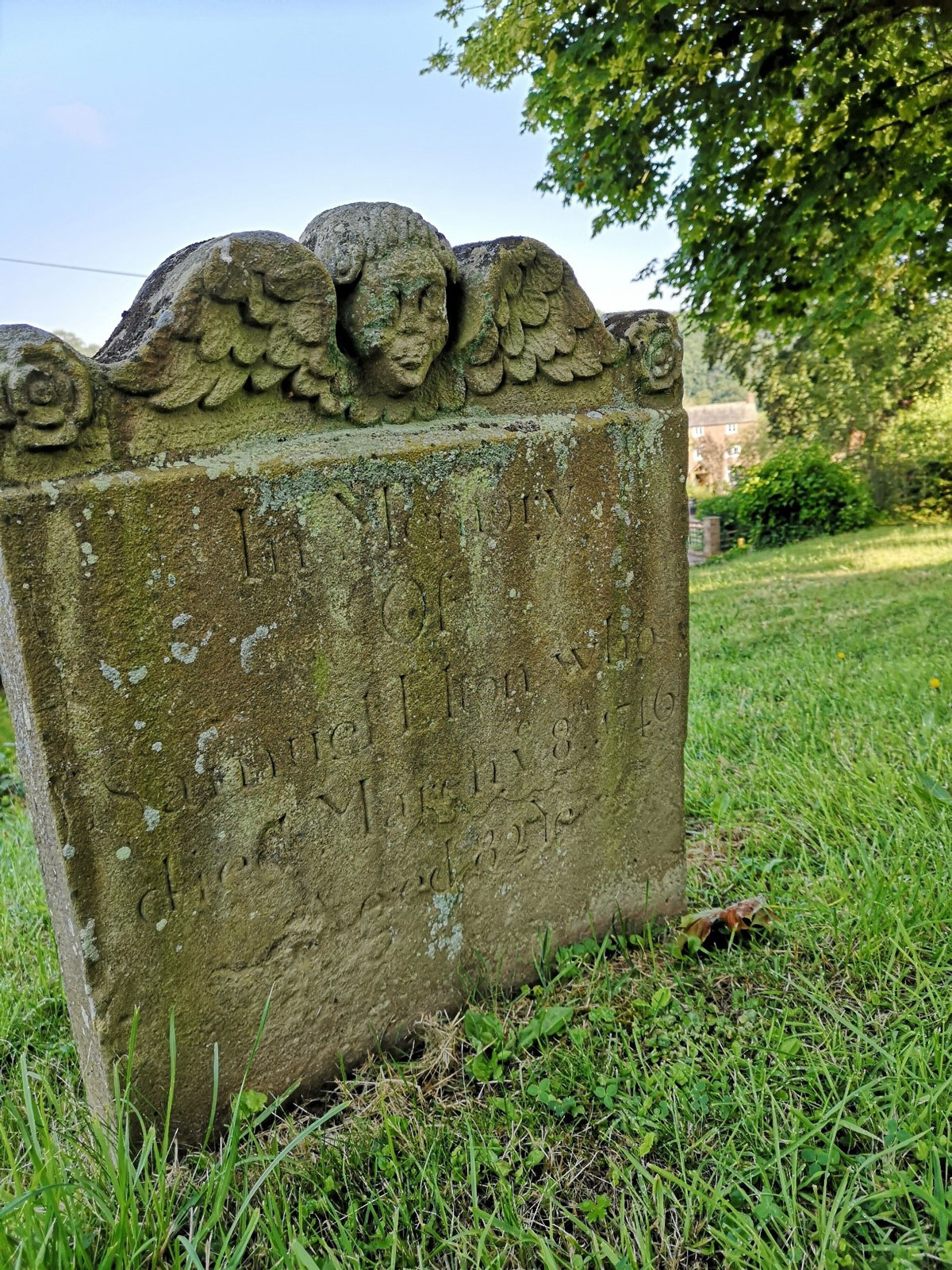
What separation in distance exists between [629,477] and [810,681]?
104 inches

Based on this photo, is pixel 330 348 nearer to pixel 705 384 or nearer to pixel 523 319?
pixel 523 319

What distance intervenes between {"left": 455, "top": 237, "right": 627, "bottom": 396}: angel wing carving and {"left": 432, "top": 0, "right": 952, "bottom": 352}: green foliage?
398cm

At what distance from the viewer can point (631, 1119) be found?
5.53 feet

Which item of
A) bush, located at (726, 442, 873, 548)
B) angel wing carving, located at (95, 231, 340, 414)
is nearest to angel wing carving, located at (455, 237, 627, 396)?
angel wing carving, located at (95, 231, 340, 414)

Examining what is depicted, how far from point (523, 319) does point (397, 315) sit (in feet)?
1.25

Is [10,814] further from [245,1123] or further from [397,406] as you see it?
[397,406]

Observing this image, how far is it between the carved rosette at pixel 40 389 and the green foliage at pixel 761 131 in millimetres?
4996

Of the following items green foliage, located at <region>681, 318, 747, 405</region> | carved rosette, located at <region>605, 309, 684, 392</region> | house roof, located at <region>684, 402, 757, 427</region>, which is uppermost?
green foliage, located at <region>681, 318, 747, 405</region>

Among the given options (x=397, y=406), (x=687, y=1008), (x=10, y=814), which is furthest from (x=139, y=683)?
(x=10, y=814)

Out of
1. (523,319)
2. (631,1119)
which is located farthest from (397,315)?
(631,1119)

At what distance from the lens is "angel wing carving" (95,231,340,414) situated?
1595mm

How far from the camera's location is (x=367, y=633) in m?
1.89

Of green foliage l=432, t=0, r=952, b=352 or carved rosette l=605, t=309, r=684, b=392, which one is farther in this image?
green foliage l=432, t=0, r=952, b=352

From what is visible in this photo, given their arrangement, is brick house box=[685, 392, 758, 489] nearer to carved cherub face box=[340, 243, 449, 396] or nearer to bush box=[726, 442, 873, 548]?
bush box=[726, 442, 873, 548]
